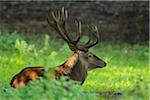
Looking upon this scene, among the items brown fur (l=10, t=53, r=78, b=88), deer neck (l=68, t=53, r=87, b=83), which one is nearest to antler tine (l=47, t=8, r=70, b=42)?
deer neck (l=68, t=53, r=87, b=83)

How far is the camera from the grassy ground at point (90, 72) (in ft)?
26.0

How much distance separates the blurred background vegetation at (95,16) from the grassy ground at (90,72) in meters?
0.80

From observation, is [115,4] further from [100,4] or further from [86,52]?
[86,52]

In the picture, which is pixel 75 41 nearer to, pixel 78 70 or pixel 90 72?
pixel 78 70

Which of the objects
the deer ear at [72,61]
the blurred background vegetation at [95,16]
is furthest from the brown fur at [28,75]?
the blurred background vegetation at [95,16]

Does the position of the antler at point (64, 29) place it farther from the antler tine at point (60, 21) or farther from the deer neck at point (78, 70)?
the deer neck at point (78, 70)

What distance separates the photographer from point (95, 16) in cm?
2100

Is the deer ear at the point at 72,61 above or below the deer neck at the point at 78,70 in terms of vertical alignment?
above

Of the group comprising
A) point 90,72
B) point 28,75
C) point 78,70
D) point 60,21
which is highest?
point 60,21

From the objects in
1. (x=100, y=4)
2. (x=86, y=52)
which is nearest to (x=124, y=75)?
(x=86, y=52)

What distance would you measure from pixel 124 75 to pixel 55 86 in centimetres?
608

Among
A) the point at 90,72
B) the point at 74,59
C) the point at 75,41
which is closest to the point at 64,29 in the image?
the point at 75,41

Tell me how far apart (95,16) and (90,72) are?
7.13 metres

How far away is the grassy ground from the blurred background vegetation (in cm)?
80
